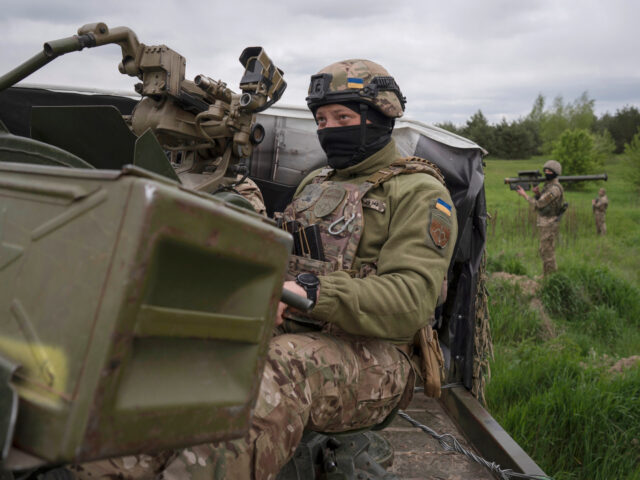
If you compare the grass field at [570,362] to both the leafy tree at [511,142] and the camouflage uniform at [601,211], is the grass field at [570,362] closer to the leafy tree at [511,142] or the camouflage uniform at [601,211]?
the camouflage uniform at [601,211]

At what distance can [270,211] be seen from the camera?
4.11 meters

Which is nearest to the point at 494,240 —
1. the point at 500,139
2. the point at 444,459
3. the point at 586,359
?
the point at 586,359

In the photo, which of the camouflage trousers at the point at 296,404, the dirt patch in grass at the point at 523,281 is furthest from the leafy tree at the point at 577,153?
the camouflage trousers at the point at 296,404

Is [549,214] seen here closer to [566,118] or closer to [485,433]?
[485,433]

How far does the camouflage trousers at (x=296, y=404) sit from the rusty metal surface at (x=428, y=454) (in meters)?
0.98

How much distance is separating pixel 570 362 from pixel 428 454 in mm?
1585

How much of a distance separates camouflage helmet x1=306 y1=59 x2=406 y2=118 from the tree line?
23.9 meters

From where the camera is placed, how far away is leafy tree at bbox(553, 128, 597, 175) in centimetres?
2673

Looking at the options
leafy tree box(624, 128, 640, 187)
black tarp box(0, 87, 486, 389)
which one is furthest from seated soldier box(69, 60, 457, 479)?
leafy tree box(624, 128, 640, 187)

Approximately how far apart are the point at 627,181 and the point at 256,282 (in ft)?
84.0

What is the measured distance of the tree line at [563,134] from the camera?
27047 millimetres

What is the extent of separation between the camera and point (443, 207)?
7.06 ft

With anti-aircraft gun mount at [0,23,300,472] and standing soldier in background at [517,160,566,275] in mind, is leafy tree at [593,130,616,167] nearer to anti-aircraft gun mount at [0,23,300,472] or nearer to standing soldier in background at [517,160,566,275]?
standing soldier in background at [517,160,566,275]

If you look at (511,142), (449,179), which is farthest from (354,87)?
(511,142)
